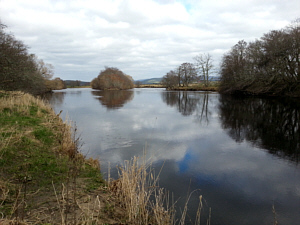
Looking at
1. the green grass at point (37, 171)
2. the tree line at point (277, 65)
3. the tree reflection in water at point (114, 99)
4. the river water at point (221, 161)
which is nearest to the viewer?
the green grass at point (37, 171)

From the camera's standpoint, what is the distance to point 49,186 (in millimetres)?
3732

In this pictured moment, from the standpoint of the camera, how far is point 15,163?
14.4 ft

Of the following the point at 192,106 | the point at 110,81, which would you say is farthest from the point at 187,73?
the point at 192,106

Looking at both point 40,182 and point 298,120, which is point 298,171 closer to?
point 40,182

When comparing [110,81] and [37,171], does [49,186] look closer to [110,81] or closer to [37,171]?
[37,171]

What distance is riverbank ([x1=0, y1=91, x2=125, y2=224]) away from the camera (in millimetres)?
2758

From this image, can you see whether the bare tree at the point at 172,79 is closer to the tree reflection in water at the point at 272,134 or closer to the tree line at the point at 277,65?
the tree line at the point at 277,65

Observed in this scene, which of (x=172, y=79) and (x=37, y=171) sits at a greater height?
(x=172, y=79)

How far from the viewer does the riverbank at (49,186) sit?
9.05ft

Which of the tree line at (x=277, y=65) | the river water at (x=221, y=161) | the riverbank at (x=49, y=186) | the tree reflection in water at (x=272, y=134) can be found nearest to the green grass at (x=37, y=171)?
the riverbank at (x=49, y=186)

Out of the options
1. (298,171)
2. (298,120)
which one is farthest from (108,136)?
(298,120)

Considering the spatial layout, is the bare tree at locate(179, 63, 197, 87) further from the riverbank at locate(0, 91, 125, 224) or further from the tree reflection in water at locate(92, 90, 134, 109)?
the riverbank at locate(0, 91, 125, 224)

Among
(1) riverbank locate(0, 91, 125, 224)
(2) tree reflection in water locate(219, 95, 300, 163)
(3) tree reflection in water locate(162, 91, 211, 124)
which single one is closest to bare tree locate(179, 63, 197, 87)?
(3) tree reflection in water locate(162, 91, 211, 124)

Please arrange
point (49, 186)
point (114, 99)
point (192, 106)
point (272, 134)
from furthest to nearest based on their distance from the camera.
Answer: point (114, 99), point (192, 106), point (272, 134), point (49, 186)
